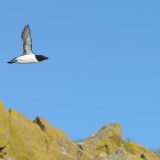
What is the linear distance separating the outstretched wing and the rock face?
586cm

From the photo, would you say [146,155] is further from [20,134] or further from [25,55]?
[25,55]

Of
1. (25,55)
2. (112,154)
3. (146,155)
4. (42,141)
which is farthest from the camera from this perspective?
(146,155)

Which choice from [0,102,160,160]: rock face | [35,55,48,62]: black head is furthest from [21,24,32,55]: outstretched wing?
[0,102,160,160]: rock face

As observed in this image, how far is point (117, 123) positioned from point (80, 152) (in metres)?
10.5

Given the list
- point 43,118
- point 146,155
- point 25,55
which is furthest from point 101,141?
point 25,55

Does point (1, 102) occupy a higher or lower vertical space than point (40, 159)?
higher

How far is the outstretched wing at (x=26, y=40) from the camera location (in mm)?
37688

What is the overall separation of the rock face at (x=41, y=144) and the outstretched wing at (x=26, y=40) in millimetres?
5860

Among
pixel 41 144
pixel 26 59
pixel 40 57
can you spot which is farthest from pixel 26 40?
pixel 41 144

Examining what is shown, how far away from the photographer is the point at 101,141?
53938 millimetres

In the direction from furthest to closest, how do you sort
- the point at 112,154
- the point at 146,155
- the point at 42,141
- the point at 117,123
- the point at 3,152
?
the point at 117,123
the point at 146,155
the point at 112,154
the point at 42,141
the point at 3,152

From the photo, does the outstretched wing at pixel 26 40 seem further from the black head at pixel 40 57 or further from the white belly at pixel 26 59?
the black head at pixel 40 57

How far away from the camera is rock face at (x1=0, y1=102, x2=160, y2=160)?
141 feet

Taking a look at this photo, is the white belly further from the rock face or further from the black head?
the rock face
